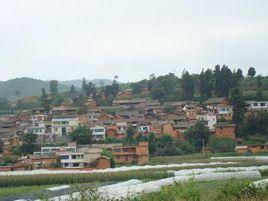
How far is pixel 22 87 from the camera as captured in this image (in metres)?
75.3

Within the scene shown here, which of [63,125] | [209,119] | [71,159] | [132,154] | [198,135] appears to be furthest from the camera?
[63,125]

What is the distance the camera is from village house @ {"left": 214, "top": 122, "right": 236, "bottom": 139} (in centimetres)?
2489

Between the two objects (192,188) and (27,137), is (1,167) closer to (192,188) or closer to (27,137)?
(27,137)

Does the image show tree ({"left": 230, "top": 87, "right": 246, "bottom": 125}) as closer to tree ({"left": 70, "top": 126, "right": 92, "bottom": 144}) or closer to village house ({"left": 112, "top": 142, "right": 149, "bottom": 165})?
village house ({"left": 112, "top": 142, "right": 149, "bottom": 165})

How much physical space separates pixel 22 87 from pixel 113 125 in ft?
163

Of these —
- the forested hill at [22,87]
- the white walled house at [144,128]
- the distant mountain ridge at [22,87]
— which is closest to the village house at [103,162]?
the white walled house at [144,128]

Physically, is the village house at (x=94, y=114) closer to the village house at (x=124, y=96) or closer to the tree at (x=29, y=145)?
the village house at (x=124, y=96)

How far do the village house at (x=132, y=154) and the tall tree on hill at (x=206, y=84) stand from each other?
10876 mm

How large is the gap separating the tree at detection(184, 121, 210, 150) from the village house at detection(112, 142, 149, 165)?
2.53 m

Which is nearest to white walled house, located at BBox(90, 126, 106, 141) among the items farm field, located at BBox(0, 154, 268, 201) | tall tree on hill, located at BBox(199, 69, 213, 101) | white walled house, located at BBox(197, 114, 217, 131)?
white walled house, located at BBox(197, 114, 217, 131)

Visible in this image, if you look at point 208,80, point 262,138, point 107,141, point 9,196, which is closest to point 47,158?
point 107,141

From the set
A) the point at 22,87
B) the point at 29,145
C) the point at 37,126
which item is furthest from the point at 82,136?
the point at 22,87

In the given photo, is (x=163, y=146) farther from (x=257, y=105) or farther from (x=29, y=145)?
(x=257, y=105)

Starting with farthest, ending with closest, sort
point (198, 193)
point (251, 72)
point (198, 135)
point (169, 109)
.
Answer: point (251, 72) < point (169, 109) < point (198, 135) < point (198, 193)
